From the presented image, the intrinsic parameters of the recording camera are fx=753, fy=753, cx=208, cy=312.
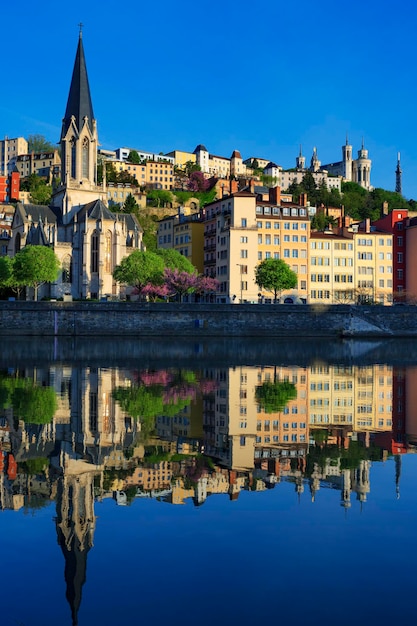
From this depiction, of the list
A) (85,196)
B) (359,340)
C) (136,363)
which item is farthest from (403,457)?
(85,196)

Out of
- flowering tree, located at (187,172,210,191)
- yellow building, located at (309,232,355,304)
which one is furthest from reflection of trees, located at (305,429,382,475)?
flowering tree, located at (187,172,210,191)

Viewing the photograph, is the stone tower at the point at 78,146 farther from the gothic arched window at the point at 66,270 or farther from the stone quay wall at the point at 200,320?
the stone quay wall at the point at 200,320

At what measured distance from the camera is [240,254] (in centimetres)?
10269

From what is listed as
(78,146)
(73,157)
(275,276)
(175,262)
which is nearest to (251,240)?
(275,276)

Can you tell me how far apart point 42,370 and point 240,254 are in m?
62.8

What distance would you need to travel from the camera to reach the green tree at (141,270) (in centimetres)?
9231

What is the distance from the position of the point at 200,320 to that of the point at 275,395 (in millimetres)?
48581

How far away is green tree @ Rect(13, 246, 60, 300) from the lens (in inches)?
3484

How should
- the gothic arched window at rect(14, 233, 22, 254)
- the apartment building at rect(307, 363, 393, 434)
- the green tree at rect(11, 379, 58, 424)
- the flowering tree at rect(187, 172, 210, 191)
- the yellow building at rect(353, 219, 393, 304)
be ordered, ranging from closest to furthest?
the green tree at rect(11, 379, 58, 424) → the apartment building at rect(307, 363, 393, 434) → the gothic arched window at rect(14, 233, 22, 254) → the yellow building at rect(353, 219, 393, 304) → the flowering tree at rect(187, 172, 210, 191)

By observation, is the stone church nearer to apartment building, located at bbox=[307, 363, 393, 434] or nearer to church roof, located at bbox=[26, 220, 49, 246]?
church roof, located at bbox=[26, 220, 49, 246]

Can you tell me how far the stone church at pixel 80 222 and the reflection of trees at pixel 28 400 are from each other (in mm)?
64562

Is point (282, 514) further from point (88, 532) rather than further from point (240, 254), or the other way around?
point (240, 254)

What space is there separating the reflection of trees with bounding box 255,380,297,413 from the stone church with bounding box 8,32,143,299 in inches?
2611

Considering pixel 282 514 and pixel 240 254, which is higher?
pixel 240 254
